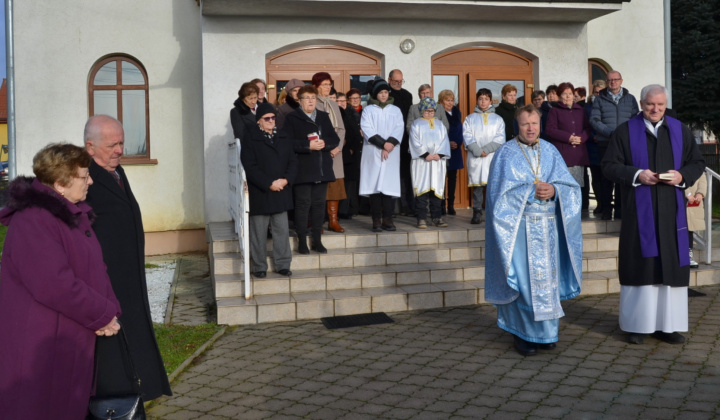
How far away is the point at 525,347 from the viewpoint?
6.26 meters

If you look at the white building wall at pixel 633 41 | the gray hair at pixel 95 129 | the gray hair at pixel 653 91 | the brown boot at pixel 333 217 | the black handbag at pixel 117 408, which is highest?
the white building wall at pixel 633 41

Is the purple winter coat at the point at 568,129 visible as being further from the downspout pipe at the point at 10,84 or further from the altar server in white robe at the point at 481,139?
the downspout pipe at the point at 10,84

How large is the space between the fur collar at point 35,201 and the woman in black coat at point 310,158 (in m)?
4.91

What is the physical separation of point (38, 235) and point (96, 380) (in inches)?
34.4

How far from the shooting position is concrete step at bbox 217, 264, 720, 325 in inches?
299

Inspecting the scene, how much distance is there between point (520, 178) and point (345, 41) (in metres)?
6.30

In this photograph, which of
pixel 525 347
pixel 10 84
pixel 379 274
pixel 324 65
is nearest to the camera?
pixel 525 347

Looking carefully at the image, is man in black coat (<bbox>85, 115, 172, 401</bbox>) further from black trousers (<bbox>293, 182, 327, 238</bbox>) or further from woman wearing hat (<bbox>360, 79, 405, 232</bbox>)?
woman wearing hat (<bbox>360, 79, 405, 232</bbox>)

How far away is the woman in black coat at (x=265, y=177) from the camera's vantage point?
7.91m

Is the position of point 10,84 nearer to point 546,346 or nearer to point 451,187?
point 451,187

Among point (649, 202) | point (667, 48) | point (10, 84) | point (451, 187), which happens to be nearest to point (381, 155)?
point (451, 187)

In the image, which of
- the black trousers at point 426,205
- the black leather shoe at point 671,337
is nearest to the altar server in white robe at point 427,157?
the black trousers at point 426,205

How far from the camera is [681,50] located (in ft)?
62.7

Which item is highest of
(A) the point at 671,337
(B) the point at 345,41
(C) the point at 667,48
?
(C) the point at 667,48
